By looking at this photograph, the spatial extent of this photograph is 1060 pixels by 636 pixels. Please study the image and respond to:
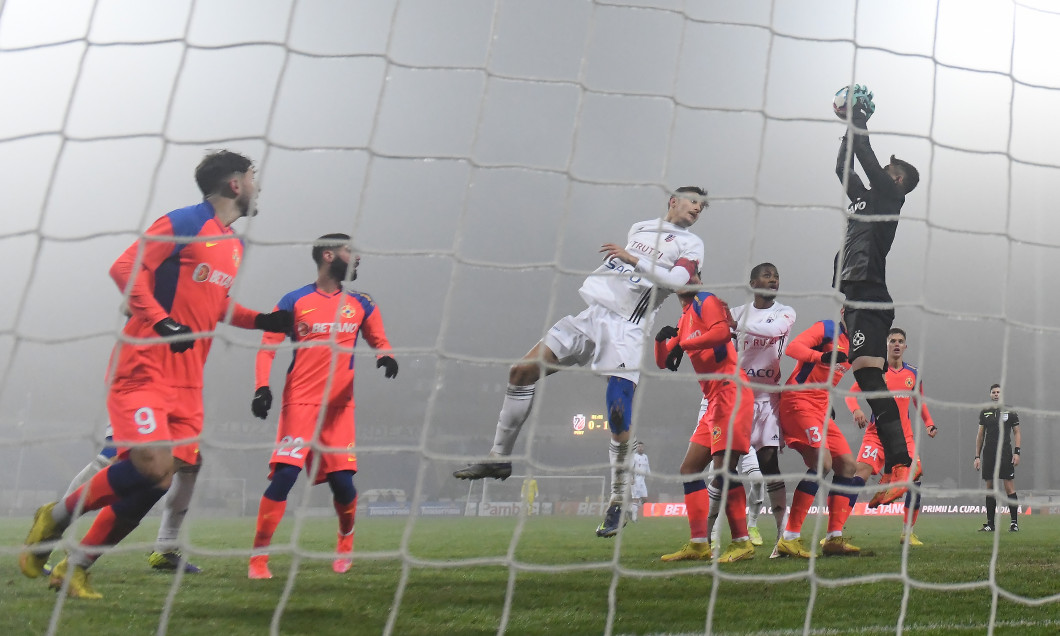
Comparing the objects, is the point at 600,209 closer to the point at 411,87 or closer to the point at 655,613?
the point at 411,87

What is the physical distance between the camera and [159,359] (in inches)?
95.1

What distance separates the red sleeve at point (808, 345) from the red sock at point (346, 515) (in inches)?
81.5

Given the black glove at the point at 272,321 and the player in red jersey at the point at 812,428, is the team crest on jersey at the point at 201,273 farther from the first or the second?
the player in red jersey at the point at 812,428

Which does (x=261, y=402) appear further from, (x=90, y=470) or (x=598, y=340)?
(x=598, y=340)

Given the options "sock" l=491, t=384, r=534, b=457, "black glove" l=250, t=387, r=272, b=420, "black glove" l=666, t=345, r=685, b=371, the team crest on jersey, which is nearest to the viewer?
the team crest on jersey

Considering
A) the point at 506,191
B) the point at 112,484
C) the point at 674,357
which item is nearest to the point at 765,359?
the point at 674,357

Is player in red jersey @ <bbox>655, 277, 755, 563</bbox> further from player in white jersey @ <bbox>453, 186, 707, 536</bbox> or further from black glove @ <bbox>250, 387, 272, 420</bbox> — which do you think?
black glove @ <bbox>250, 387, 272, 420</bbox>

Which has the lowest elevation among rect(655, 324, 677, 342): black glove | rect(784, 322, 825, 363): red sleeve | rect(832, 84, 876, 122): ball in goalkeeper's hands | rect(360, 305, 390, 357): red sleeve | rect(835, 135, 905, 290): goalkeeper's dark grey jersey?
rect(360, 305, 390, 357): red sleeve

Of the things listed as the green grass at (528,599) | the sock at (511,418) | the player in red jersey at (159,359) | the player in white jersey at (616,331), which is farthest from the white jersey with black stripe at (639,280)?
the player in red jersey at (159,359)

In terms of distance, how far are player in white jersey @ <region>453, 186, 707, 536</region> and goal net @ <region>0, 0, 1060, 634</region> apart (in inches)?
7.9

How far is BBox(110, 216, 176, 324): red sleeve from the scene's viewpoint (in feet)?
7.58

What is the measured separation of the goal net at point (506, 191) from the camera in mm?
2441

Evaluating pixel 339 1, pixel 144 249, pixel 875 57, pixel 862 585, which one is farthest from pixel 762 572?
pixel 875 57

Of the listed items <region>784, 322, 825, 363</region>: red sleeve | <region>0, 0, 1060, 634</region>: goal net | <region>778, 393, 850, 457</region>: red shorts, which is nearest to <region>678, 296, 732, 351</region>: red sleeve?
<region>0, 0, 1060, 634</region>: goal net
